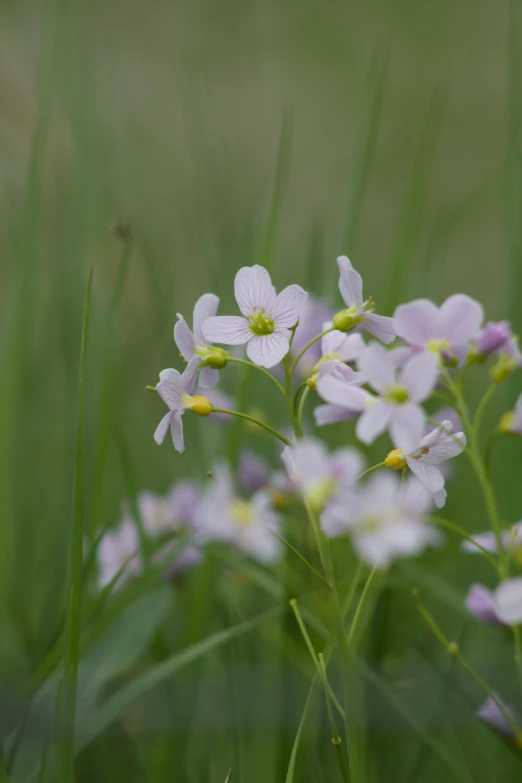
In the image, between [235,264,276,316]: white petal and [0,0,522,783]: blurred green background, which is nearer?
[235,264,276,316]: white petal

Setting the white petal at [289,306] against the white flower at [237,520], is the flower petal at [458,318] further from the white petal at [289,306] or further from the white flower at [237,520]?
the white flower at [237,520]

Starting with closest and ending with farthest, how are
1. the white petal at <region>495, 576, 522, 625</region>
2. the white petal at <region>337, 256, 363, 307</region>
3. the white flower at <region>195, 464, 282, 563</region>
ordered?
1. the white petal at <region>495, 576, 522, 625</region>
2. the white petal at <region>337, 256, 363, 307</region>
3. the white flower at <region>195, 464, 282, 563</region>

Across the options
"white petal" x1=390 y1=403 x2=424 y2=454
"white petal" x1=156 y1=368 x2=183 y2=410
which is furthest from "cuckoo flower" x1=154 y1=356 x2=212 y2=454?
"white petal" x1=390 y1=403 x2=424 y2=454

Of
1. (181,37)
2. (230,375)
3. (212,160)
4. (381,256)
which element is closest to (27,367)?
(230,375)

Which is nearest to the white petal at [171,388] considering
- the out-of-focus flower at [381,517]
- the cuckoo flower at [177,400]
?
the cuckoo flower at [177,400]

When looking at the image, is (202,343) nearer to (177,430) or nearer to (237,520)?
(177,430)

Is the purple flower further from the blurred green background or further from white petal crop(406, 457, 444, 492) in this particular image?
the blurred green background

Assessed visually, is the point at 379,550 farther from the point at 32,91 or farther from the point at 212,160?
the point at 32,91
